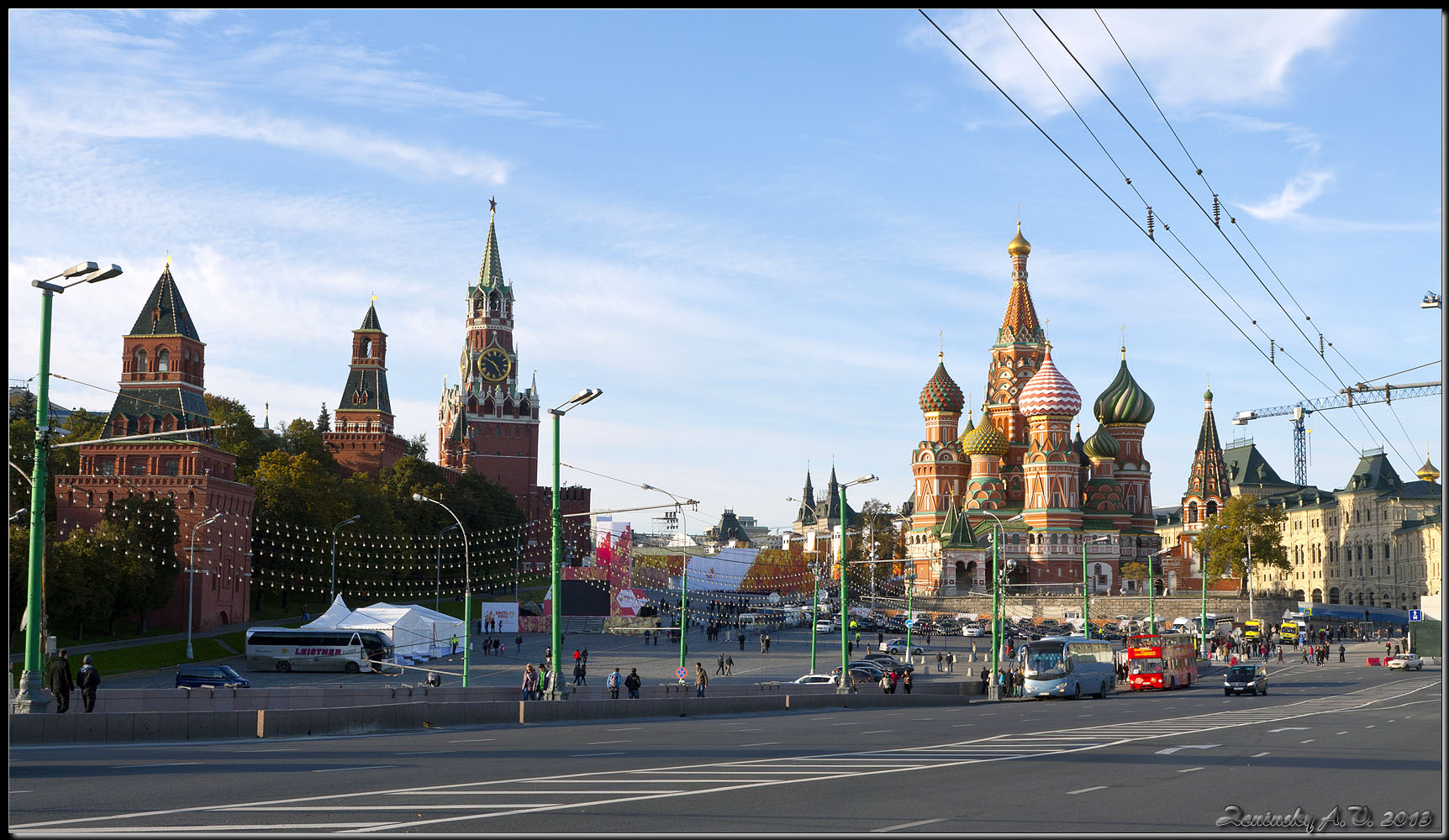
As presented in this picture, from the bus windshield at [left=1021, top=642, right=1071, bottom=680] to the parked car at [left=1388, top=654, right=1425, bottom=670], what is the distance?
32316 millimetres

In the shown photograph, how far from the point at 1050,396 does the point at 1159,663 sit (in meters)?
74.5

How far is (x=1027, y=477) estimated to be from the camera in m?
130

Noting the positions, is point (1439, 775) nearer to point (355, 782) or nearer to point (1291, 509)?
point (355, 782)

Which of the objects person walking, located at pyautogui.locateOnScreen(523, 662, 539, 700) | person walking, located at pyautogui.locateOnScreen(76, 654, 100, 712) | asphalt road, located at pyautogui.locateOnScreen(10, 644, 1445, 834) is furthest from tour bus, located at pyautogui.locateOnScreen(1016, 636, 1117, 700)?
person walking, located at pyautogui.locateOnScreen(76, 654, 100, 712)

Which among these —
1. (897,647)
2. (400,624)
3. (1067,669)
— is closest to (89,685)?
(1067,669)

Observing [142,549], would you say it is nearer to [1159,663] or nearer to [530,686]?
[530,686]

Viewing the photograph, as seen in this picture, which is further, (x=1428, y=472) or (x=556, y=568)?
(x=1428, y=472)

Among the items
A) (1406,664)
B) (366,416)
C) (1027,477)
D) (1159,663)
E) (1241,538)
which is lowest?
(1406,664)

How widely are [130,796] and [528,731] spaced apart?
47.2 ft

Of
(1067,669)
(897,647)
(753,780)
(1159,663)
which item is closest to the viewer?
(753,780)

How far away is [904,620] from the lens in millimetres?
108062

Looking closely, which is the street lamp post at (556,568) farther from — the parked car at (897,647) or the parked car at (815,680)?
the parked car at (897,647)

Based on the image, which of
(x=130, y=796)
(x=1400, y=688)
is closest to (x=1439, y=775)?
(x=130, y=796)

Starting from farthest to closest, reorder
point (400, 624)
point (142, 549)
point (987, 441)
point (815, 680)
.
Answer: point (987, 441), point (142, 549), point (400, 624), point (815, 680)
